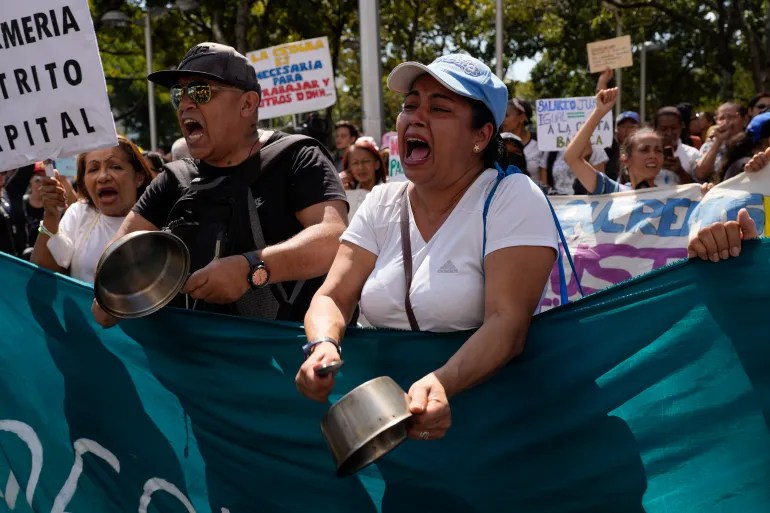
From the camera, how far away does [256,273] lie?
3.07 metres

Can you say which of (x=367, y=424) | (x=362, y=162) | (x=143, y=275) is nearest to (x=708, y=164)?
(x=362, y=162)

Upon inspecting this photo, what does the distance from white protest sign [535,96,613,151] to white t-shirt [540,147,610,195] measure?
0.13 m

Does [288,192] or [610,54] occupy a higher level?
[288,192]

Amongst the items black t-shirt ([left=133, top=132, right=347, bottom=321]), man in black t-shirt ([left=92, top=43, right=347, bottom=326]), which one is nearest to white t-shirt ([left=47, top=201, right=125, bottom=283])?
man in black t-shirt ([left=92, top=43, right=347, bottom=326])

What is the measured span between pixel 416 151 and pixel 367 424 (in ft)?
3.13

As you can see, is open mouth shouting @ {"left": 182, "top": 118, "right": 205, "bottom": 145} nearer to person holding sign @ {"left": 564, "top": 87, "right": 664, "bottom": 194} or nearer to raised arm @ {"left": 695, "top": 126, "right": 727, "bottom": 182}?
person holding sign @ {"left": 564, "top": 87, "right": 664, "bottom": 194}

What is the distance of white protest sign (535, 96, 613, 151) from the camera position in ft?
27.0

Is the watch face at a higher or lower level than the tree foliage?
higher

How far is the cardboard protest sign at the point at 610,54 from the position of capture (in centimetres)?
941

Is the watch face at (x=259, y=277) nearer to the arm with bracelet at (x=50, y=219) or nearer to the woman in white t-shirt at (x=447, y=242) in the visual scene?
the woman in white t-shirt at (x=447, y=242)

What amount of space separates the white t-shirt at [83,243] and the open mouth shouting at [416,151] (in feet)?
6.53

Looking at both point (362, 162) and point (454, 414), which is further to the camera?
point (362, 162)

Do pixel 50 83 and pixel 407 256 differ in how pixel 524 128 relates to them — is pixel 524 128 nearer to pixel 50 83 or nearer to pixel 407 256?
pixel 50 83

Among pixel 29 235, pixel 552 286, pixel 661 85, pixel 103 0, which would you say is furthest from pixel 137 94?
pixel 552 286
